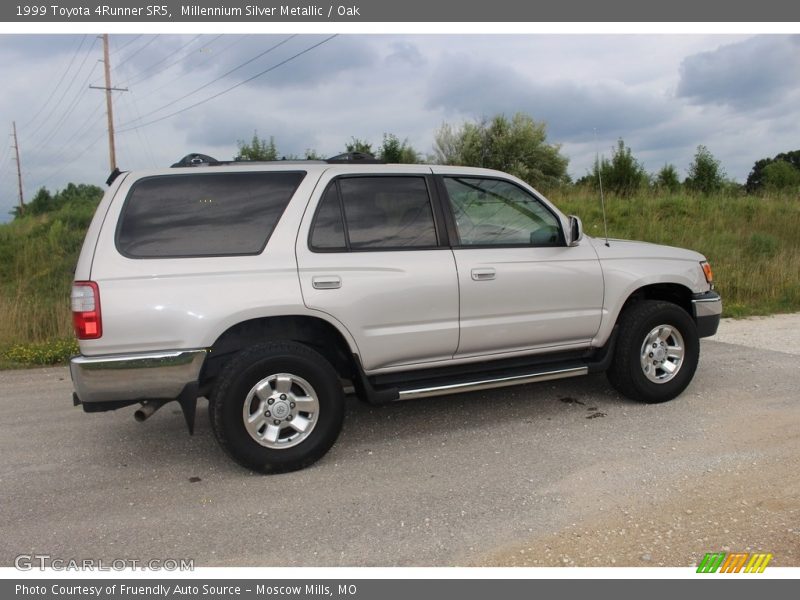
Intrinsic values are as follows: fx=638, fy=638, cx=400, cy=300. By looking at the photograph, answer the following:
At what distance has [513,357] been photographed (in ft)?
15.8

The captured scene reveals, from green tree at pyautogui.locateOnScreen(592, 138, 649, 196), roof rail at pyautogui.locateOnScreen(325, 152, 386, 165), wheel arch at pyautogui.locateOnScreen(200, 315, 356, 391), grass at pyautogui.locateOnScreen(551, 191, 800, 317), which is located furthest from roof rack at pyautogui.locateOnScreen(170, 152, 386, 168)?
green tree at pyautogui.locateOnScreen(592, 138, 649, 196)

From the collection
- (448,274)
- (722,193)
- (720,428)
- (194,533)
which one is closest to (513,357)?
(448,274)

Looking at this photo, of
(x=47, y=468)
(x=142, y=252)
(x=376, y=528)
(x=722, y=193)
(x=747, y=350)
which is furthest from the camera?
(x=722, y=193)

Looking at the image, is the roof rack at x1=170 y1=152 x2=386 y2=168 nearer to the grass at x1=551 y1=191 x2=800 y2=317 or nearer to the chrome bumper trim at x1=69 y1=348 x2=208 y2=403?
the chrome bumper trim at x1=69 y1=348 x2=208 y2=403

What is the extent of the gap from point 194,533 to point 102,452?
161 centimetres

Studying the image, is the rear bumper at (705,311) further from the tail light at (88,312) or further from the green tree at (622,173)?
the green tree at (622,173)

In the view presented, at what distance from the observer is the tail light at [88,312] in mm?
3688

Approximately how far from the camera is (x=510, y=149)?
79.4ft

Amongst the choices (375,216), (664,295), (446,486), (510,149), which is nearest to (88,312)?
(375,216)

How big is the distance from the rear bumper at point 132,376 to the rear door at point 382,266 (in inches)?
33.1

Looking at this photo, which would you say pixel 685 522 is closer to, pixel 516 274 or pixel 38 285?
pixel 516 274

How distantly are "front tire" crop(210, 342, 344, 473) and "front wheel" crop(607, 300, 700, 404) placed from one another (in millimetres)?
2380

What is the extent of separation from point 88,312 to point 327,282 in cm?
142

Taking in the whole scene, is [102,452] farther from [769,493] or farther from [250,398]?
[769,493]
